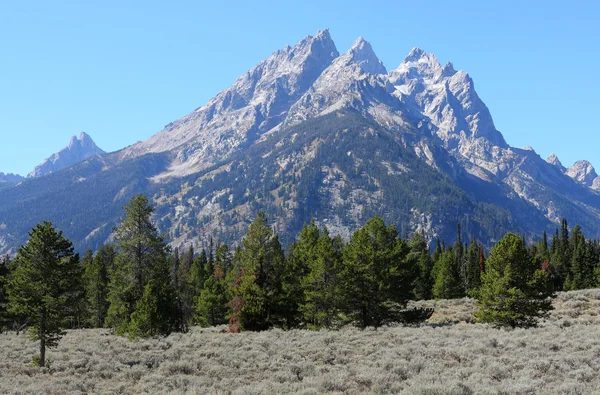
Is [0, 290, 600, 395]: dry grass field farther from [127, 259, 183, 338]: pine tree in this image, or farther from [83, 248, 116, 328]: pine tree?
[83, 248, 116, 328]: pine tree

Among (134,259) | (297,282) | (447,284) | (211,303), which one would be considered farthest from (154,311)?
(447,284)

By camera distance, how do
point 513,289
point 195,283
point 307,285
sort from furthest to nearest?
point 195,283 < point 307,285 < point 513,289

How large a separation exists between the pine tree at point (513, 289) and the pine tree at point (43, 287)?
28.8 m

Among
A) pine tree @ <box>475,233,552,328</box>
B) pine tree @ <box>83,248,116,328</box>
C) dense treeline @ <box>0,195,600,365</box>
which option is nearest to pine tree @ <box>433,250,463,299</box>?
dense treeline @ <box>0,195,600,365</box>

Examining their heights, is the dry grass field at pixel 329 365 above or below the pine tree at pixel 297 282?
below

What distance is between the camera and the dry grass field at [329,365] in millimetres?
17750

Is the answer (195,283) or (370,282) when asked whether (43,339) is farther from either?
(195,283)

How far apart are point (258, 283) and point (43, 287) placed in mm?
18308

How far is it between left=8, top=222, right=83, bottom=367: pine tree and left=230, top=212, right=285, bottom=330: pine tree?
15.5m

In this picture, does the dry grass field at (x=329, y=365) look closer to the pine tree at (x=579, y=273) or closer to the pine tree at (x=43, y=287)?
the pine tree at (x=43, y=287)

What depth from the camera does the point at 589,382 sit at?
17094 mm

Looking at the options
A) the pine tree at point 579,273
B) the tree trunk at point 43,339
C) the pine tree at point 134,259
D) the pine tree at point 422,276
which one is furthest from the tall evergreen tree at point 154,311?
the pine tree at point 579,273

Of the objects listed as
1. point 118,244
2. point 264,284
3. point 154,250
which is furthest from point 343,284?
point 118,244

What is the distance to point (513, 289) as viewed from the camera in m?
33.2
